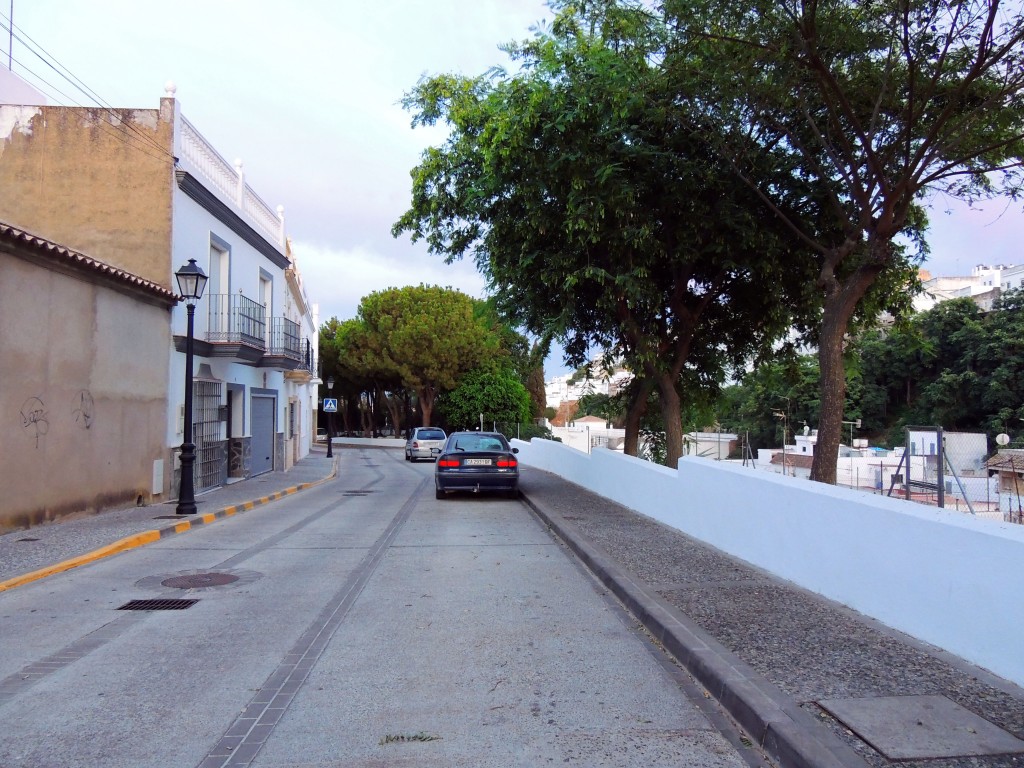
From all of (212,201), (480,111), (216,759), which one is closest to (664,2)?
(480,111)

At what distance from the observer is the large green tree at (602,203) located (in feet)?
39.9

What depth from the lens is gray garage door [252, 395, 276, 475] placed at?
23.2m

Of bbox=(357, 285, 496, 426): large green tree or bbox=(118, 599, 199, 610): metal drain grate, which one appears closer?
bbox=(118, 599, 199, 610): metal drain grate

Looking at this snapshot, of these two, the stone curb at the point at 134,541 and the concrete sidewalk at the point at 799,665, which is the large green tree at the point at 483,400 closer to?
the stone curb at the point at 134,541

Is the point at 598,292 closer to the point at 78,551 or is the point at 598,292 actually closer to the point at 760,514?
the point at 760,514

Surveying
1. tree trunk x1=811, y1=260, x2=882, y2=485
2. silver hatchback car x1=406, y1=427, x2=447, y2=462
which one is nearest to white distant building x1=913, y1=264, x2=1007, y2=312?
silver hatchback car x1=406, y1=427, x2=447, y2=462

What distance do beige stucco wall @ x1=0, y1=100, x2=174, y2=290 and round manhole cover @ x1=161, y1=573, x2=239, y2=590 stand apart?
830 centimetres

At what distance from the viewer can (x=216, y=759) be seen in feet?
12.9

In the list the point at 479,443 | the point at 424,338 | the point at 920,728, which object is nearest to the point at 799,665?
the point at 920,728

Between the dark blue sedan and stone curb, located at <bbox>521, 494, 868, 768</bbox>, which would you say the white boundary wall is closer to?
stone curb, located at <bbox>521, 494, 868, 768</bbox>

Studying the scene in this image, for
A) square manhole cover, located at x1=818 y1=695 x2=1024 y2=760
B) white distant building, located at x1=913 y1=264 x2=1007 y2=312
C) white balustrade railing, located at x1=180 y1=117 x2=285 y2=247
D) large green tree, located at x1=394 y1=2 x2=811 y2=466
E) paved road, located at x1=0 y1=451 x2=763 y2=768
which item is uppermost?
white distant building, located at x1=913 y1=264 x2=1007 y2=312

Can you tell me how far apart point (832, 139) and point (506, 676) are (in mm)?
10374

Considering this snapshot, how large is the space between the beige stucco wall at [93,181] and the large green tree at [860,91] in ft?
32.9

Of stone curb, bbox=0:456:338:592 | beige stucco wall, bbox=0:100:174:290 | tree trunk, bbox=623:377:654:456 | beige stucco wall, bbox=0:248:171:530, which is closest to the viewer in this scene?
stone curb, bbox=0:456:338:592
